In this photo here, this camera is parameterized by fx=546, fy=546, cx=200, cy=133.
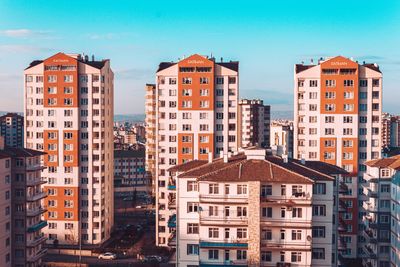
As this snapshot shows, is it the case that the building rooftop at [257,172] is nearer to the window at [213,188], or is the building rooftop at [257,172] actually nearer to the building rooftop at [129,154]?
the window at [213,188]

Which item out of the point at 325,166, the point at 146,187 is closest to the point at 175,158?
the point at 325,166

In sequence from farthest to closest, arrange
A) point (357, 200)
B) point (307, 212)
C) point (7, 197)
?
1. point (357, 200)
2. point (7, 197)
3. point (307, 212)

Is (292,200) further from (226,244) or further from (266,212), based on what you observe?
(226,244)

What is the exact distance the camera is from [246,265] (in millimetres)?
37969

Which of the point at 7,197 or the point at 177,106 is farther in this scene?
the point at 177,106

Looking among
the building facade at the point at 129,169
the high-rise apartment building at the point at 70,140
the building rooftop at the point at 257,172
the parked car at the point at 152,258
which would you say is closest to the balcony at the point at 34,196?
the high-rise apartment building at the point at 70,140

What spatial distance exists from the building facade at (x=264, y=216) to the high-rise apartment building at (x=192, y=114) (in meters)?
30.8

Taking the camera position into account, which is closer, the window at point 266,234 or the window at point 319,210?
the window at point 266,234

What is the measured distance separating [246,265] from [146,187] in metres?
87.8

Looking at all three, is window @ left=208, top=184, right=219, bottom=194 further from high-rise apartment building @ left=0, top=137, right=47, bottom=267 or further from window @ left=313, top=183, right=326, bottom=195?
high-rise apartment building @ left=0, top=137, right=47, bottom=267

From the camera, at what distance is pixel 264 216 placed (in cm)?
3800

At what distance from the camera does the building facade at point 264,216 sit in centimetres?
3753

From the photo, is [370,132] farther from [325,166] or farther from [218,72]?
[325,166]

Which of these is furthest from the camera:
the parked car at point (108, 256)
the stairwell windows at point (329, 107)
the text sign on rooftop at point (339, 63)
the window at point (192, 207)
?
the stairwell windows at point (329, 107)
